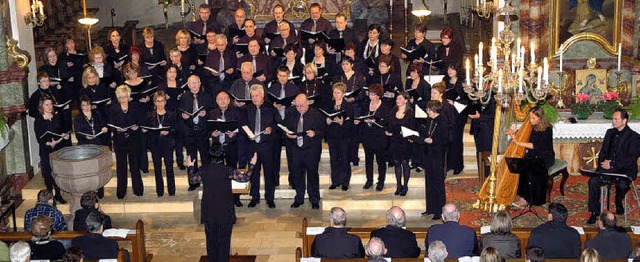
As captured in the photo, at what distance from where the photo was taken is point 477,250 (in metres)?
10.4

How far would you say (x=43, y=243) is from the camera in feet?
34.2

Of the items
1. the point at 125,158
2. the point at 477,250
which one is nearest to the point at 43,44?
the point at 125,158

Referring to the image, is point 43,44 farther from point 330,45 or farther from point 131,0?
point 330,45

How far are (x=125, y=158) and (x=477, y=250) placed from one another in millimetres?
5944

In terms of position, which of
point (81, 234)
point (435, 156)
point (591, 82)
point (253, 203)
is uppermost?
point (591, 82)

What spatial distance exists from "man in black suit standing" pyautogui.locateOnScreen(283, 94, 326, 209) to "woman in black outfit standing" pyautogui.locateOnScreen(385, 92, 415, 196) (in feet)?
3.08

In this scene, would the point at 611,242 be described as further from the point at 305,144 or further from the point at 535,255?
the point at 305,144

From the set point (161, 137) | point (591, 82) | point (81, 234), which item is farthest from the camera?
point (591, 82)

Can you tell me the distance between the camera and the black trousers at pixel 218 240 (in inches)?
470

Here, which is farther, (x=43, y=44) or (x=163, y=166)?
(x=43, y=44)

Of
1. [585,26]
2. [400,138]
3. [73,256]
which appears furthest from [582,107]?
[73,256]

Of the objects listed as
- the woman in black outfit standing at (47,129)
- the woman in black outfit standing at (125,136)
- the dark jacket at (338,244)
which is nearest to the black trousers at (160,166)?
the woman in black outfit standing at (125,136)

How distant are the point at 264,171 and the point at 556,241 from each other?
17.4 ft

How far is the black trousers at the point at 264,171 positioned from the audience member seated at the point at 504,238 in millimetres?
4925
